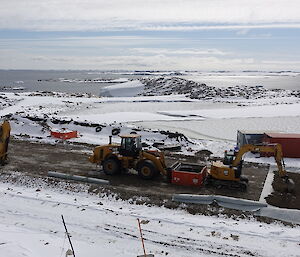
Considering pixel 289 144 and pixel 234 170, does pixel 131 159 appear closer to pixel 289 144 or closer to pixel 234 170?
pixel 234 170

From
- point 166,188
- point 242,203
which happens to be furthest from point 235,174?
point 166,188

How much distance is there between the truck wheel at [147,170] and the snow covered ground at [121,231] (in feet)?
8.01

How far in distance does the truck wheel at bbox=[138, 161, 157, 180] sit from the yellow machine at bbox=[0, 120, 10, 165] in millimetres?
7033

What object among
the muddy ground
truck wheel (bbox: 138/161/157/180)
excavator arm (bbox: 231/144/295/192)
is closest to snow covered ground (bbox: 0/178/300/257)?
the muddy ground

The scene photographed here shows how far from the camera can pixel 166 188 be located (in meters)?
15.5

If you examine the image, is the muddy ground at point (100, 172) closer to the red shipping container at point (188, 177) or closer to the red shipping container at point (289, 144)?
the red shipping container at point (188, 177)

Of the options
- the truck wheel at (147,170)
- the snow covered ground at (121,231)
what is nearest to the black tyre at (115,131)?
the truck wheel at (147,170)

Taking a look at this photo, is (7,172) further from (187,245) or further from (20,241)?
(187,245)

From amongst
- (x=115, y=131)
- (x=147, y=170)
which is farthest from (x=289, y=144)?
(x=115, y=131)

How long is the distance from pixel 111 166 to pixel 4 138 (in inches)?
231

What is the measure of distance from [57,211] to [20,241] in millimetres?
2592

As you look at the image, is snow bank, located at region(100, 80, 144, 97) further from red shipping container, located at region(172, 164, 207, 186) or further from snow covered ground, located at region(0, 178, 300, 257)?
snow covered ground, located at region(0, 178, 300, 257)

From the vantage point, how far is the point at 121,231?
11453 millimetres

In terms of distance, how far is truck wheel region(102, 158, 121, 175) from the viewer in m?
16.8
